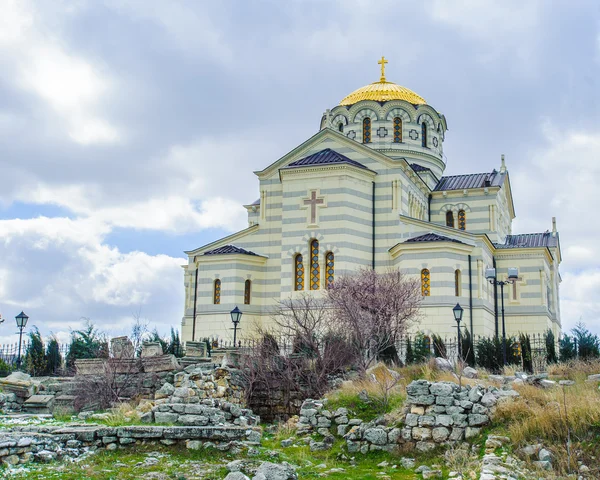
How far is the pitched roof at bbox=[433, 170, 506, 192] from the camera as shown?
44.1 m

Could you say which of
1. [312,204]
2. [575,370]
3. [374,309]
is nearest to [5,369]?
[374,309]

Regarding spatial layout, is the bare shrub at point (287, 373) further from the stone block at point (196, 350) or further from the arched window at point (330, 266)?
the arched window at point (330, 266)

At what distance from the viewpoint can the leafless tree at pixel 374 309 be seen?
86.3 feet

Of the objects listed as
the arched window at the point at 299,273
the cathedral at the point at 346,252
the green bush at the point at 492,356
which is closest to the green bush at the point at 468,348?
the green bush at the point at 492,356

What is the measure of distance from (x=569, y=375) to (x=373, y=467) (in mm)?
7176

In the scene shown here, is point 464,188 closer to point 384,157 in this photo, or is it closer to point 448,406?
point 384,157

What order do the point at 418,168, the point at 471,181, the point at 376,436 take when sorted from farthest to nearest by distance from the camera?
1. the point at 471,181
2. the point at 418,168
3. the point at 376,436

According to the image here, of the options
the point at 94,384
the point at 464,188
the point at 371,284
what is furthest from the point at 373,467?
the point at 464,188

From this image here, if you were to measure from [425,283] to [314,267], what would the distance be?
5.33m

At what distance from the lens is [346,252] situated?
3441 cm

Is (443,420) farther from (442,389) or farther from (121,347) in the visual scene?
(121,347)

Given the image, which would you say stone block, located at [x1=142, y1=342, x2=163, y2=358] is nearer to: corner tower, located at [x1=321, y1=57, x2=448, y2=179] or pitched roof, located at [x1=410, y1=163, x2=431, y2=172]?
corner tower, located at [x1=321, y1=57, x2=448, y2=179]

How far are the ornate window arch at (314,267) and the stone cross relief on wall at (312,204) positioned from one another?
1.03 meters

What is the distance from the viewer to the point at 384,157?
120ft
